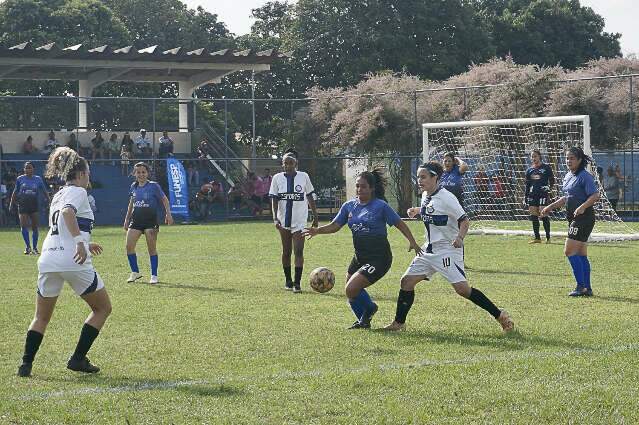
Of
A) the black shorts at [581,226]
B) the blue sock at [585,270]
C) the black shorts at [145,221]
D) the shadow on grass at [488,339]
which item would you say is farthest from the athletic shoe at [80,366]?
the black shorts at [145,221]

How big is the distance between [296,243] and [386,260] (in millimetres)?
4348

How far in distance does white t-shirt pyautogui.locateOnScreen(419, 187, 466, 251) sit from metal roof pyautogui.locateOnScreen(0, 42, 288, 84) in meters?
30.9

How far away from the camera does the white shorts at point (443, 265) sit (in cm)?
1085

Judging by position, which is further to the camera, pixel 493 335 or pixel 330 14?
pixel 330 14

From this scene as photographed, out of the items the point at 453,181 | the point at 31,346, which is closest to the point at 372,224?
the point at 31,346

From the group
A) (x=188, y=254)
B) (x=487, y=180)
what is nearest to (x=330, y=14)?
(x=487, y=180)

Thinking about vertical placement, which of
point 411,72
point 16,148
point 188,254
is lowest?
point 188,254

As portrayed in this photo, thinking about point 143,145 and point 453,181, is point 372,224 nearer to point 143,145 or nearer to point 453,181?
point 453,181

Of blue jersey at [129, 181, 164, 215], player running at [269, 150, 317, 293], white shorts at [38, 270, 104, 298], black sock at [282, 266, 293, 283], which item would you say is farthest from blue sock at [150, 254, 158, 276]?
white shorts at [38, 270, 104, 298]

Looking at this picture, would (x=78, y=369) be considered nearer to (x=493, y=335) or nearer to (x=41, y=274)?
(x=41, y=274)

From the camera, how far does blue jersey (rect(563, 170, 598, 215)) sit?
14.1 meters

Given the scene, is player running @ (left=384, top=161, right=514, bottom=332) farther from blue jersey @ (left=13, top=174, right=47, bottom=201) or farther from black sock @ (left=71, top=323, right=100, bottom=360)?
blue jersey @ (left=13, top=174, right=47, bottom=201)

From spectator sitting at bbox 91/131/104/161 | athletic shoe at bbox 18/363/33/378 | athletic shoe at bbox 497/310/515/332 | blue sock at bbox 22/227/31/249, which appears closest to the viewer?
athletic shoe at bbox 18/363/33/378

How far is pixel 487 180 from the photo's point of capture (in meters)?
30.1
